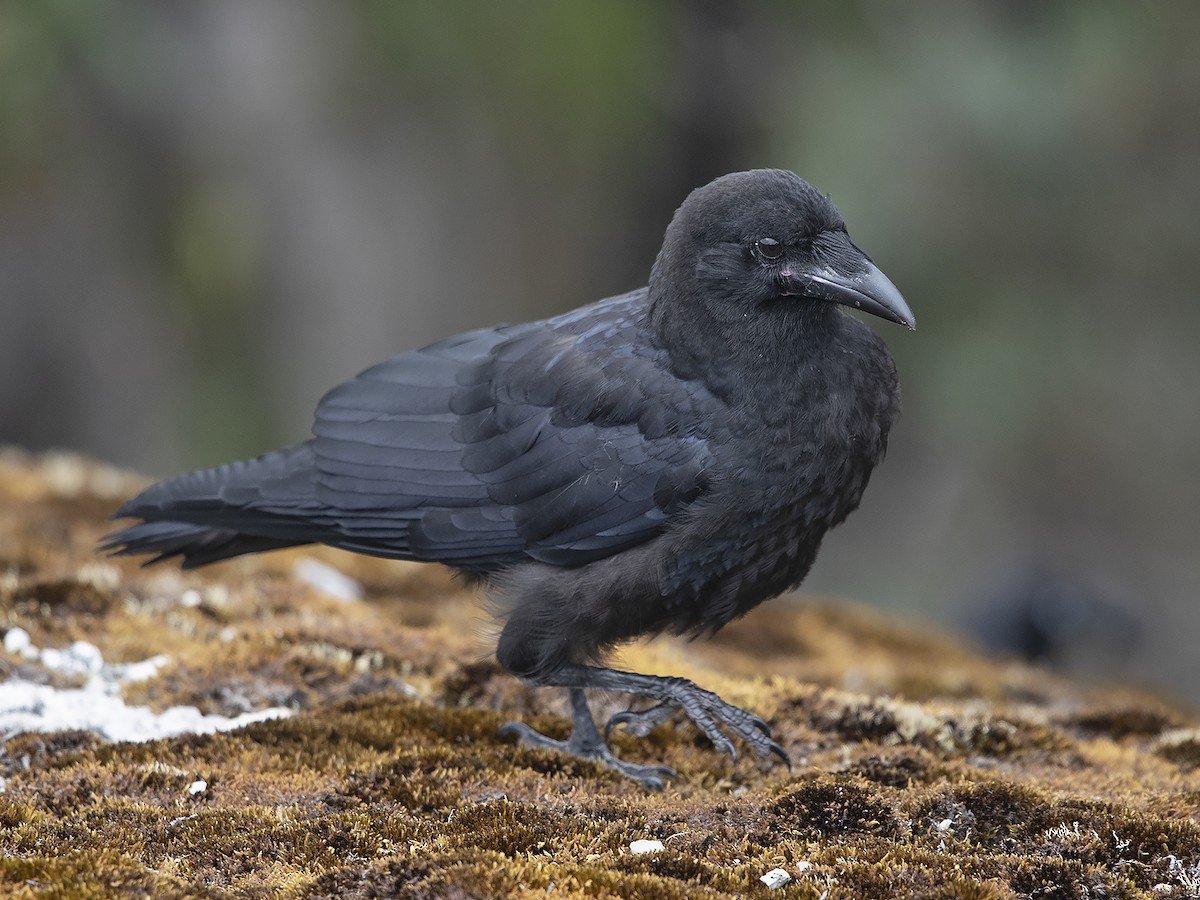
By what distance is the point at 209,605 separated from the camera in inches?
210

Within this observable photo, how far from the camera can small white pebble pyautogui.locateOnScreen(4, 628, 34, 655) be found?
4.57 m

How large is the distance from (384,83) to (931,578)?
7.68 m

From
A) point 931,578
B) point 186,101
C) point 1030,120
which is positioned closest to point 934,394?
point 1030,120

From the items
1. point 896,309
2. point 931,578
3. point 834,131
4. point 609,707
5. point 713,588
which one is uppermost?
point 834,131

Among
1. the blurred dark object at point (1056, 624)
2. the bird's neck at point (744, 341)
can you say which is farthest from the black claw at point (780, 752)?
the blurred dark object at point (1056, 624)

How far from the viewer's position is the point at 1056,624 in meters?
9.84

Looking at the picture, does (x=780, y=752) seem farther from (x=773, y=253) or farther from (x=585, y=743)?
(x=773, y=253)

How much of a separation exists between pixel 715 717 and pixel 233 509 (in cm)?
189

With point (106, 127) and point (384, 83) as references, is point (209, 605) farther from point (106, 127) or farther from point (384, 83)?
point (106, 127)

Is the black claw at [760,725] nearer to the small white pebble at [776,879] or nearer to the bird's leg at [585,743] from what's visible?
the bird's leg at [585,743]

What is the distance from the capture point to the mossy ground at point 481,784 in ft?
9.92

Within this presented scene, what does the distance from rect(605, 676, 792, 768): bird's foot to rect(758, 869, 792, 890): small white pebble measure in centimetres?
→ 90

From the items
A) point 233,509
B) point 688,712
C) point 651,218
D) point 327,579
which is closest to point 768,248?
point 688,712

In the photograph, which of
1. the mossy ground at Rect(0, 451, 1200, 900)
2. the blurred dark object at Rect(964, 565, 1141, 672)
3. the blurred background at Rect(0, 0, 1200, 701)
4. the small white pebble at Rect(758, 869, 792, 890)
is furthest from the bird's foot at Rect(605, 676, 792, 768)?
the blurred background at Rect(0, 0, 1200, 701)
